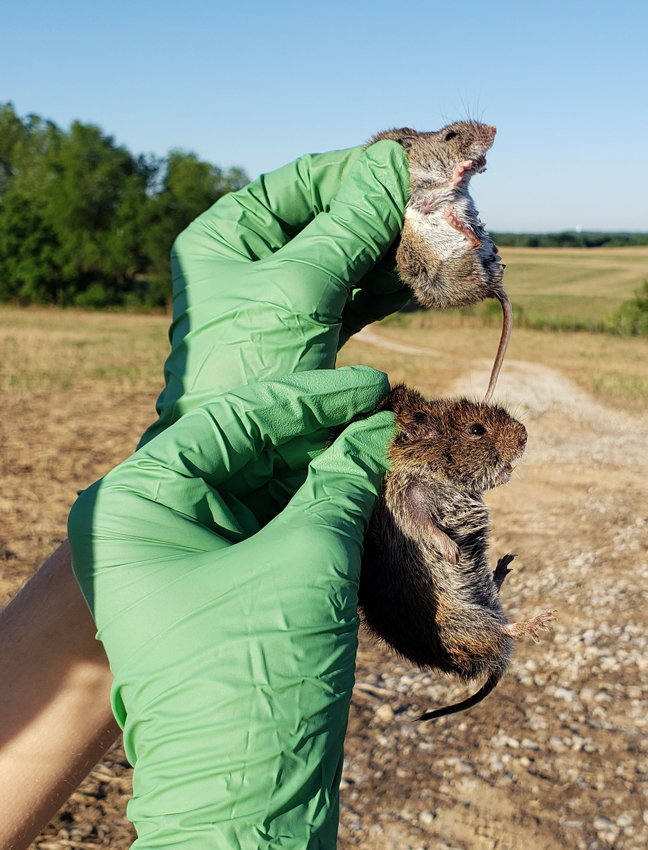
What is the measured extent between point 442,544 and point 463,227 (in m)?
1.37

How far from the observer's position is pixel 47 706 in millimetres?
2658

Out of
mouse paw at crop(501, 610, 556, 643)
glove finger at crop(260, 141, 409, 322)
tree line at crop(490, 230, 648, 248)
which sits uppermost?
tree line at crop(490, 230, 648, 248)

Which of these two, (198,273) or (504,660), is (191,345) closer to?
(198,273)

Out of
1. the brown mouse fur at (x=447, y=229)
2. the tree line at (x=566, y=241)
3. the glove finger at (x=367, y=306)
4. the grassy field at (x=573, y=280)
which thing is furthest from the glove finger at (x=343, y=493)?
the tree line at (x=566, y=241)

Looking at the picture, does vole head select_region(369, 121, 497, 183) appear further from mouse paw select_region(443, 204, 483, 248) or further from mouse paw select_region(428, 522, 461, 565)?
mouse paw select_region(428, 522, 461, 565)

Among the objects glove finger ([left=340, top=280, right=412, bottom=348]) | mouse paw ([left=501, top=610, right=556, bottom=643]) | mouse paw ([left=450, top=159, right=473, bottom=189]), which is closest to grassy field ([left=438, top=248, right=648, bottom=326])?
glove finger ([left=340, top=280, right=412, bottom=348])

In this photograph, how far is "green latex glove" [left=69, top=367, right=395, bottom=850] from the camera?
1.83m

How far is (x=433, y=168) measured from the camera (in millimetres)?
3240

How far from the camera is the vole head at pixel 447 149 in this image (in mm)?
3215

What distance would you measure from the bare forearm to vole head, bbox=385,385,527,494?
1458 mm

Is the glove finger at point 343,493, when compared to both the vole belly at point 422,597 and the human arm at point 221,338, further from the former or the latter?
the human arm at point 221,338

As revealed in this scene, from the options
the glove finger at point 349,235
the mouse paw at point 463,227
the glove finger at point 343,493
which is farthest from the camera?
the mouse paw at point 463,227

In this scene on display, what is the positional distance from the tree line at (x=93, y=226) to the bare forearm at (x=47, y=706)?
5013 cm

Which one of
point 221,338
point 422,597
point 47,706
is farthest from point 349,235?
point 47,706
